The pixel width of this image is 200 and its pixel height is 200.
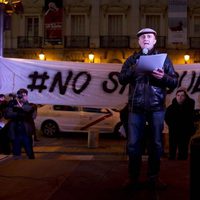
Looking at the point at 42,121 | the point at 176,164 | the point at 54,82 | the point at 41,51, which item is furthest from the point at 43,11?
the point at 176,164

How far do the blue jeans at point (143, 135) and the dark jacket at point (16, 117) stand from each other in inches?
189

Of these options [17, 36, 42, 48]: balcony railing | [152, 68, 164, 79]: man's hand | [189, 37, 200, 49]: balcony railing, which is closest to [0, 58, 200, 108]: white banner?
[152, 68, 164, 79]: man's hand

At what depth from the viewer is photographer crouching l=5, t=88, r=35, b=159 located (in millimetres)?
9883

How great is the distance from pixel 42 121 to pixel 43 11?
67.2 feet

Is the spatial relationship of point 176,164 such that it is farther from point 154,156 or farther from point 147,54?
point 147,54

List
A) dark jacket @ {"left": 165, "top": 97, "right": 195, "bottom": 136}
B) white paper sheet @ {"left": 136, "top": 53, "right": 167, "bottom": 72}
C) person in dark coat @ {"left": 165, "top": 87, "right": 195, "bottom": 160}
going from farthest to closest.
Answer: dark jacket @ {"left": 165, "top": 97, "right": 195, "bottom": 136}
person in dark coat @ {"left": 165, "top": 87, "right": 195, "bottom": 160}
white paper sheet @ {"left": 136, "top": 53, "right": 167, "bottom": 72}

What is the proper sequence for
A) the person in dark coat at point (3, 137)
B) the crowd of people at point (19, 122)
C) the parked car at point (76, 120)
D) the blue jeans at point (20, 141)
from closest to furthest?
the crowd of people at point (19, 122) < the blue jeans at point (20, 141) < the person in dark coat at point (3, 137) < the parked car at point (76, 120)

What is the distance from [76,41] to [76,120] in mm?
20440

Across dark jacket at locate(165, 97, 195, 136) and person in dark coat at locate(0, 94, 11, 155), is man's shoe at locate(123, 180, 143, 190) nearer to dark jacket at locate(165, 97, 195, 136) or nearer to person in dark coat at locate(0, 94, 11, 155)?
person in dark coat at locate(0, 94, 11, 155)

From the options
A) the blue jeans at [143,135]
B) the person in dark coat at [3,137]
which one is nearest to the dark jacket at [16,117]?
the person in dark coat at [3,137]

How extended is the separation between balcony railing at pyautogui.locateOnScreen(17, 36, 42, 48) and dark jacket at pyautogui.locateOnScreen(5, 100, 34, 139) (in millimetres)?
31242

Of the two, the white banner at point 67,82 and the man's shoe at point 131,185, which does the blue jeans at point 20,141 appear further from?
the man's shoe at point 131,185

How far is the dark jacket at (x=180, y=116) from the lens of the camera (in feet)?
36.3

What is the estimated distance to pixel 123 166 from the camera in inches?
272
